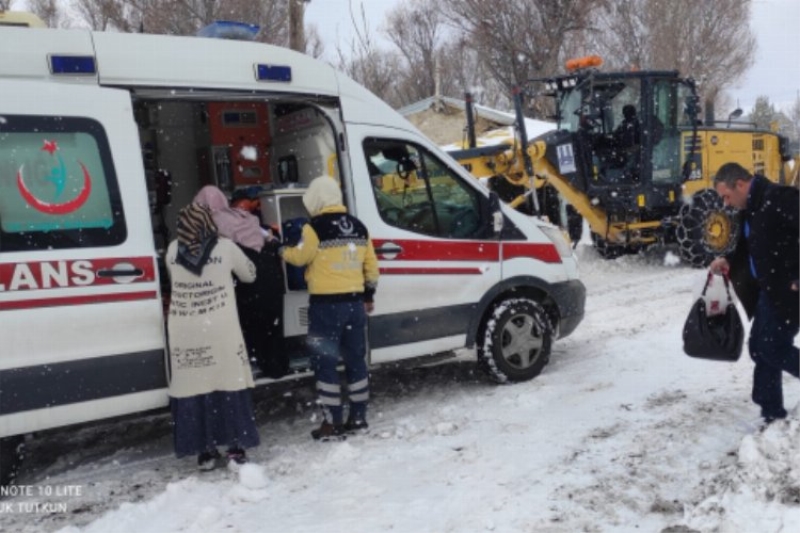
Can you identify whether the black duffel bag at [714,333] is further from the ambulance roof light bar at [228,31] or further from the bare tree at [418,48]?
the bare tree at [418,48]

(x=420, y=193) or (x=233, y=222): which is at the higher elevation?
(x=420, y=193)

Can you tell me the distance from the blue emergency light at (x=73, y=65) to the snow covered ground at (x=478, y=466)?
7.18 ft

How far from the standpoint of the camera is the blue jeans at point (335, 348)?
510 centimetres

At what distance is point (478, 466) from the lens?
4559 mm

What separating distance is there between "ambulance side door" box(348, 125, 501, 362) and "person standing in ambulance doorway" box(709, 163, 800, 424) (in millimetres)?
1842

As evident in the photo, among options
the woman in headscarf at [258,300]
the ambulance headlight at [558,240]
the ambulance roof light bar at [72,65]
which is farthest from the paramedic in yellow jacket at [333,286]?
the ambulance headlight at [558,240]

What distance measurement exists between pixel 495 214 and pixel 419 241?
0.73 metres

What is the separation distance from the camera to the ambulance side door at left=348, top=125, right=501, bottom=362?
555 cm

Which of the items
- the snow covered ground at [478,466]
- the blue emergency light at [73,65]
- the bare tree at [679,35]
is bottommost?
the snow covered ground at [478,466]

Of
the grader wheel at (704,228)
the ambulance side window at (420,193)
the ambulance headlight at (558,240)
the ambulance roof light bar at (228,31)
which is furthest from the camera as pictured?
the grader wheel at (704,228)

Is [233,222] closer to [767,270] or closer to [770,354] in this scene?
[767,270]

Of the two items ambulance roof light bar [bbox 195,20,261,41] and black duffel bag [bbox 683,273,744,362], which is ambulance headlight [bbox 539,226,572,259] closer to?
black duffel bag [bbox 683,273,744,362]

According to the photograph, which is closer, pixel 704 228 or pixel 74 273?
pixel 74 273

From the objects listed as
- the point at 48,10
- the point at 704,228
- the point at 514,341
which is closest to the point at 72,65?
the point at 514,341
